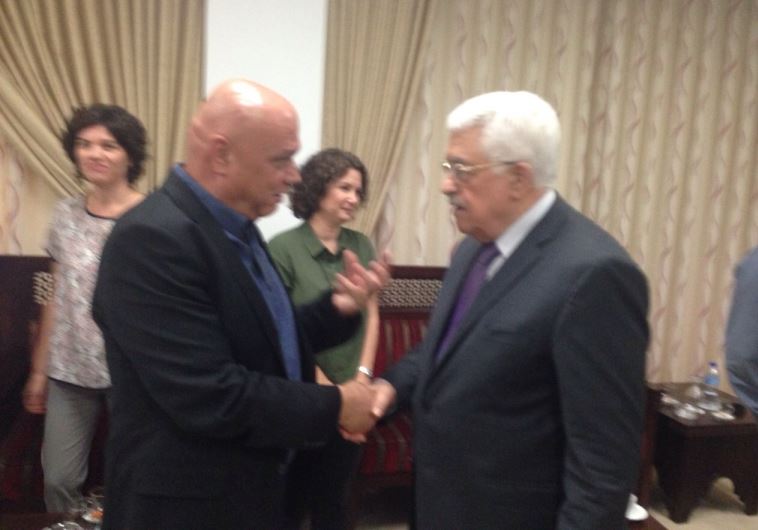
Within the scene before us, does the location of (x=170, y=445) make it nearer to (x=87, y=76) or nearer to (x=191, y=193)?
(x=191, y=193)

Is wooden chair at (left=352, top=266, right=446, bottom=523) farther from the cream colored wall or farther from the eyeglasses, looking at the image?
the eyeglasses

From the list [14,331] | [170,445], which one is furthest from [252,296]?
[14,331]

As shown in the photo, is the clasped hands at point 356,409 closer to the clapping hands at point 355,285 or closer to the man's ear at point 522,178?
the clapping hands at point 355,285

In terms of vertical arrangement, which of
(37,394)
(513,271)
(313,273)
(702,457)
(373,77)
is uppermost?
(373,77)

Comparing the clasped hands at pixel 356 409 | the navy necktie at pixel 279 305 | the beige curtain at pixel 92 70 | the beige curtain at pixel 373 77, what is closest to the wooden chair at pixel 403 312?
the beige curtain at pixel 373 77

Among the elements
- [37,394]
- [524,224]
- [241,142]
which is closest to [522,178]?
[524,224]

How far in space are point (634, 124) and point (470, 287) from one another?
8.58 feet

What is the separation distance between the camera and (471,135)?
1.36m

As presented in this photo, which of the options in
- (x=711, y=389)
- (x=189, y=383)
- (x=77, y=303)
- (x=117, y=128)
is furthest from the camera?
(x=711, y=389)

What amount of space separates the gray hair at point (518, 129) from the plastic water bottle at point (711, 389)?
8.17 ft

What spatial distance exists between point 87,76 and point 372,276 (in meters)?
1.94

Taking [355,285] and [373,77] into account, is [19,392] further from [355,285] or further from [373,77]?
[373,77]

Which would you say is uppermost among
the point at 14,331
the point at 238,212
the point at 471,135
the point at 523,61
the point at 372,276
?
the point at 523,61

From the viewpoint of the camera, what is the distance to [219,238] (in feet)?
4.18
